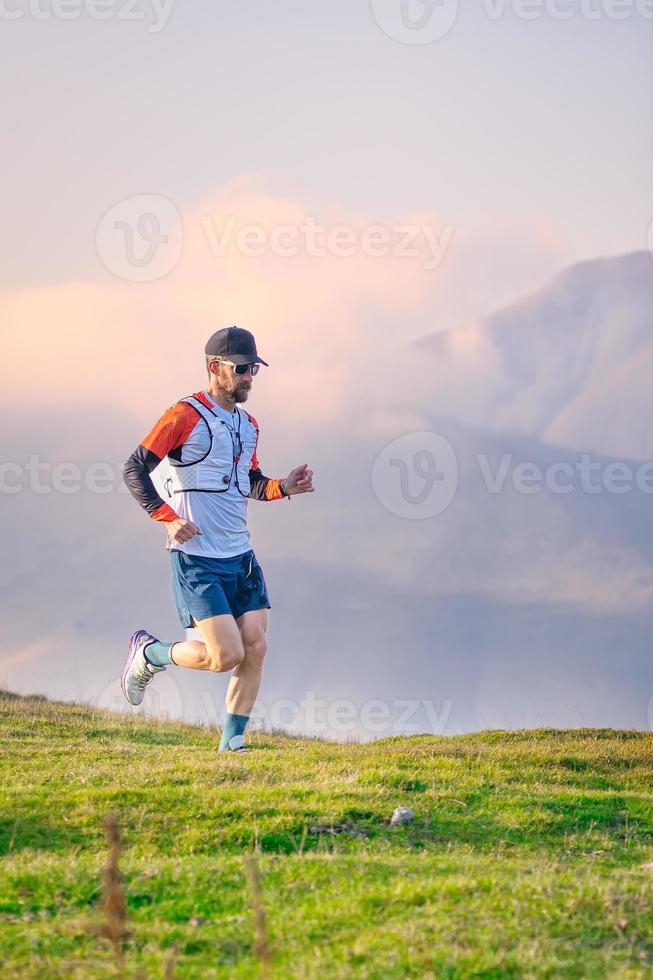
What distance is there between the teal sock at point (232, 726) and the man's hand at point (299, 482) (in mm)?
2536

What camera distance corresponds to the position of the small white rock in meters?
10.0

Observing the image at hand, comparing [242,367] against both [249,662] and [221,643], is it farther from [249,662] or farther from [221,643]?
[249,662]

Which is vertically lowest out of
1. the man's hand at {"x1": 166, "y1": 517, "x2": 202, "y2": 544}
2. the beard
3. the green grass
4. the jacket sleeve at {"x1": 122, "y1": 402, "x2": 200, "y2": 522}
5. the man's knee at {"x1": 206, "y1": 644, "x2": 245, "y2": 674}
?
the green grass

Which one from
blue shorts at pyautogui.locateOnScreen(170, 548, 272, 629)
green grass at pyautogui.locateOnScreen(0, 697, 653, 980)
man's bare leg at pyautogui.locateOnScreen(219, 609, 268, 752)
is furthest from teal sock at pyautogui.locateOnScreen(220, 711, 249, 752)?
blue shorts at pyautogui.locateOnScreen(170, 548, 272, 629)

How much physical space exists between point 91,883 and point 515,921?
2711 millimetres

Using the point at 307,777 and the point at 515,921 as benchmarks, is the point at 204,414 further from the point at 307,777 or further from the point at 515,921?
the point at 515,921

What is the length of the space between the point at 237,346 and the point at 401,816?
506 centimetres

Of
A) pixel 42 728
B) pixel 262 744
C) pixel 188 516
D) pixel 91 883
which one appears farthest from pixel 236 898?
pixel 42 728

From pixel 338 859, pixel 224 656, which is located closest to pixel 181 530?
pixel 224 656

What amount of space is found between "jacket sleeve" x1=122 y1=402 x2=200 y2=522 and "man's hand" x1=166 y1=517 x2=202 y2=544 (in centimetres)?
11

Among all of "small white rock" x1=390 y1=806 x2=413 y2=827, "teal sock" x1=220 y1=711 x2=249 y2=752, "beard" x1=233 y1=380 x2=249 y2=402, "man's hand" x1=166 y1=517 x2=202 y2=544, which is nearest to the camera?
"small white rock" x1=390 y1=806 x2=413 y2=827

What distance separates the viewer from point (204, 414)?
12438mm

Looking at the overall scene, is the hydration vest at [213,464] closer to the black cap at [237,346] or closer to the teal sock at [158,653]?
the black cap at [237,346]

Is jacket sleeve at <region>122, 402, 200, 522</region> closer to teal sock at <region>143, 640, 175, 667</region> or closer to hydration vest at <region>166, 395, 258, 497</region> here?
hydration vest at <region>166, 395, 258, 497</region>
